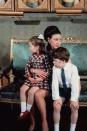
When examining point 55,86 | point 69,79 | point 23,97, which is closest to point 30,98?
point 23,97

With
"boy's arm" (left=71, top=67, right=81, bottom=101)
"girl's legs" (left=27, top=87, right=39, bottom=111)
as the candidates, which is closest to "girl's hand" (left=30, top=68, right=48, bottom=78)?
"girl's legs" (left=27, top=87, right=39, bottom=111)

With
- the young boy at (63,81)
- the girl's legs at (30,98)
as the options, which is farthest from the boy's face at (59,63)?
the girl's legs at (30,98)

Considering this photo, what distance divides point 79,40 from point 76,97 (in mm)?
1336

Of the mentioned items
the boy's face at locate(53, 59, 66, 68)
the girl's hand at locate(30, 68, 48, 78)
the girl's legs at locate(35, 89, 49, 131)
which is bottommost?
the girl's legs at locate(35, 89, 49, 131)

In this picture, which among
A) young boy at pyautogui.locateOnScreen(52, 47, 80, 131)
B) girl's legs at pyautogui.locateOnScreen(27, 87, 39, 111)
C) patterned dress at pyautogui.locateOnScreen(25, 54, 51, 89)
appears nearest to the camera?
young boy at pyautogui.locateOnScreen(52, 47, 80, 131)

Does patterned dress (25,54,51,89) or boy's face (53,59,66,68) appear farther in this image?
patterned dress (25,54,51,89)

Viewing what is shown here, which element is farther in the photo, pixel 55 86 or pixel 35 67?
pixel 35 67

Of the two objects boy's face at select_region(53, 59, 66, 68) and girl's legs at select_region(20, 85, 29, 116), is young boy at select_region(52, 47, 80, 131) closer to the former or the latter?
boy's face at select_region(53, 59, 66, 68)

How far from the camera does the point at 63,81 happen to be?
13.0ft

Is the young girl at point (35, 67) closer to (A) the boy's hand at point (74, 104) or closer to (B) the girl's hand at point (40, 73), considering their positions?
(B) the girl's hand at point (40, 73)

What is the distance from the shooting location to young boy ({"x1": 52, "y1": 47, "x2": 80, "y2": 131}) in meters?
3.85

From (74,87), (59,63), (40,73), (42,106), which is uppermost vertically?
(59,63)

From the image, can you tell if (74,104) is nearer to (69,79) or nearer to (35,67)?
(69,79)

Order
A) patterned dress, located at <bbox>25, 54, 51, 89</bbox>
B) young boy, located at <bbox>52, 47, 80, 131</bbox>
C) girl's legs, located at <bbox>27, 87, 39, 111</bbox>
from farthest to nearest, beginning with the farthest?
1. patterned dress, located at <bbox>25, 54, 51, 89</bbox>
2. girl's legs, located at <bbox>27, 87, 39, 111</bbox>
3. young boy, located at <bbox>52, 47, 80, 131</bbox>
